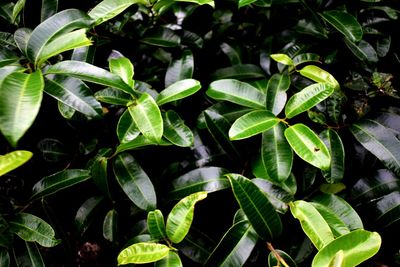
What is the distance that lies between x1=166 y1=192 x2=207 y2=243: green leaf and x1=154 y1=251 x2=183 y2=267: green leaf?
1.4 inches

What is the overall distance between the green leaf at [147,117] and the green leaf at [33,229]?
34 centimetres

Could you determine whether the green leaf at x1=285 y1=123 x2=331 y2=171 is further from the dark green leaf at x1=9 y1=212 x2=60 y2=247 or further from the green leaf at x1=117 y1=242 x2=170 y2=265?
the dark green leaf at x1=9 y1=212 x2=60 y2=247

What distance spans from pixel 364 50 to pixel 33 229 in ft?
3.42

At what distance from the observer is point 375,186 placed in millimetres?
987

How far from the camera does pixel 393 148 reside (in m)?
0.91

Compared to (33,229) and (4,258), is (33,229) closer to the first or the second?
(33,229)

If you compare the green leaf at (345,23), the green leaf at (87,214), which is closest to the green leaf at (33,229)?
the green leaf at (87,214)

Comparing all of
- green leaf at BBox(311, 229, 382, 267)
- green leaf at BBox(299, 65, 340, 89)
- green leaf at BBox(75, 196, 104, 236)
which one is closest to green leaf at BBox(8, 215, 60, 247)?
green leaf at BBox(75, 196, 104, 236)

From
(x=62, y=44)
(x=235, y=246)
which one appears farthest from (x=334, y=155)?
(x=62, y=44)

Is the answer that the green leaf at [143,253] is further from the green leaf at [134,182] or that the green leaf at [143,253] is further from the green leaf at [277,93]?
the green leaf at [277,93]

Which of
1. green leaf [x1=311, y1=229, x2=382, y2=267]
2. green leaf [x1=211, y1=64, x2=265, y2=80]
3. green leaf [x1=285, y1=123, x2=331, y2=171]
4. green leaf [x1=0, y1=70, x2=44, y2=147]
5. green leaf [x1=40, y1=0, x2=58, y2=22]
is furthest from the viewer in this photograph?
green leaf [x1=211, y1=64, x2=265, y2=80]

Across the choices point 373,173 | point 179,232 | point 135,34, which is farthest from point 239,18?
point 179,232

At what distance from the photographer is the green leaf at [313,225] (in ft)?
2.50

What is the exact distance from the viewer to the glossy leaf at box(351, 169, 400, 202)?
0.98 m
